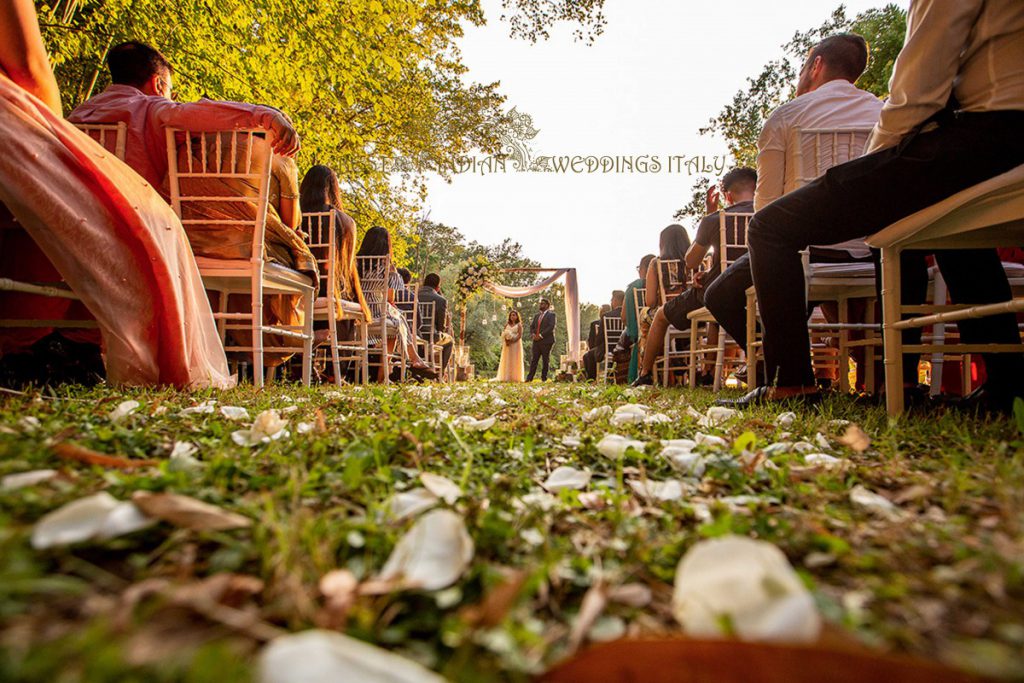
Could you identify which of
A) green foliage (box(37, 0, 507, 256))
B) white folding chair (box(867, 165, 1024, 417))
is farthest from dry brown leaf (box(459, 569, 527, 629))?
green foliage (box(37, 0, 507, 256))

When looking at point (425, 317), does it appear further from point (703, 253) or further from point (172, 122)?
point (172, 122)

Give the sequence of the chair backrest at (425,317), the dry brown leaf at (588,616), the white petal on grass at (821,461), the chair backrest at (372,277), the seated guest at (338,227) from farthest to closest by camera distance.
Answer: the chair backrest at (425,317), the chair backrest at (372,277), the seated guest at (338,227), the white petal on grass at (821,461), the dry brown leaf at (588,616)

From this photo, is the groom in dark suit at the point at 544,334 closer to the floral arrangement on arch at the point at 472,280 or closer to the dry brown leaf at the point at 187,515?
the floral arrangement on arch at the point at 472,280

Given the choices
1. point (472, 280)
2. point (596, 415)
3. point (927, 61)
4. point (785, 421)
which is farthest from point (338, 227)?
point (472, 280)

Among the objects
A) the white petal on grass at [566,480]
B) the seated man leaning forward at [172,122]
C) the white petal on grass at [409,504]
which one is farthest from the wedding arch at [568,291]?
the white petal on grass at [409,504]

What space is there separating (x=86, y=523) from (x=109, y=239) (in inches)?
86.7

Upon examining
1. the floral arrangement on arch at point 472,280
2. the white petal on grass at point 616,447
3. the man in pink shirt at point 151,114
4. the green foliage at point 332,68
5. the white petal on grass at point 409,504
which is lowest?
the white petal on grass at point 616,447

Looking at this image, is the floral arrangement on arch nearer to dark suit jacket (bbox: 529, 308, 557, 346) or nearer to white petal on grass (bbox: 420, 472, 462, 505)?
dark suit jacket (bbox: 529, 308, 557, 346)

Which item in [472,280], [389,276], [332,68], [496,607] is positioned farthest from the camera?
[472,280]

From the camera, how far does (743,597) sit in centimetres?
42

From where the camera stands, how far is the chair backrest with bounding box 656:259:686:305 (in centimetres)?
620

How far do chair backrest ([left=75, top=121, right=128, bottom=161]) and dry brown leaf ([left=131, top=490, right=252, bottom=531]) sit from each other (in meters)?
3.25

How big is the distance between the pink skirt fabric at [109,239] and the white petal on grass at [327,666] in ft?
8.06

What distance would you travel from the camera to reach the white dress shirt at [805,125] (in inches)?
123
